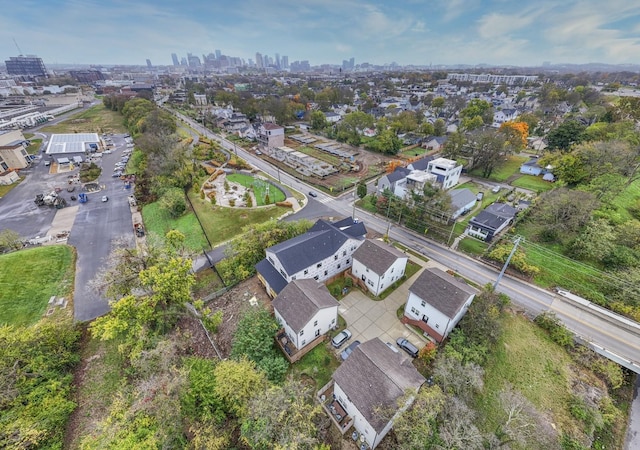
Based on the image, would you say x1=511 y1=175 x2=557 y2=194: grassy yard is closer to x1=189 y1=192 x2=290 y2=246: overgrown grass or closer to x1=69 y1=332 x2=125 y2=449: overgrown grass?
x1=189 y1=192 x2=290 y2=246: overgrown grass

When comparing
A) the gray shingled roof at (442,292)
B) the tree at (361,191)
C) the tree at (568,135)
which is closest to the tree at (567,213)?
the gray shingled roof at (442,292)

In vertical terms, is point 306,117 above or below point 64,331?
above

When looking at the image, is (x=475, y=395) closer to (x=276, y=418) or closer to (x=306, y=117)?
(x=276, y=418)

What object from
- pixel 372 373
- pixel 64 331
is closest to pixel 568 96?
pixel 372 373

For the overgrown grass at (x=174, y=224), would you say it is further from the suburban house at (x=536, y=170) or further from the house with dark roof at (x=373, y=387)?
the suburban house at (x=536, y=170)

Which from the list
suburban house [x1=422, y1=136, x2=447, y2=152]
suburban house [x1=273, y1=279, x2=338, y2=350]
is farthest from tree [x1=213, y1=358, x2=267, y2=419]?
suburban house [x1=422, y1=136, x2=447, y2=152]

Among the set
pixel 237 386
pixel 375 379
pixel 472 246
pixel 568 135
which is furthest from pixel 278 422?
pixel 568 135

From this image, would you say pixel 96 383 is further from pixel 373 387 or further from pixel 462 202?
pixel 462 202
